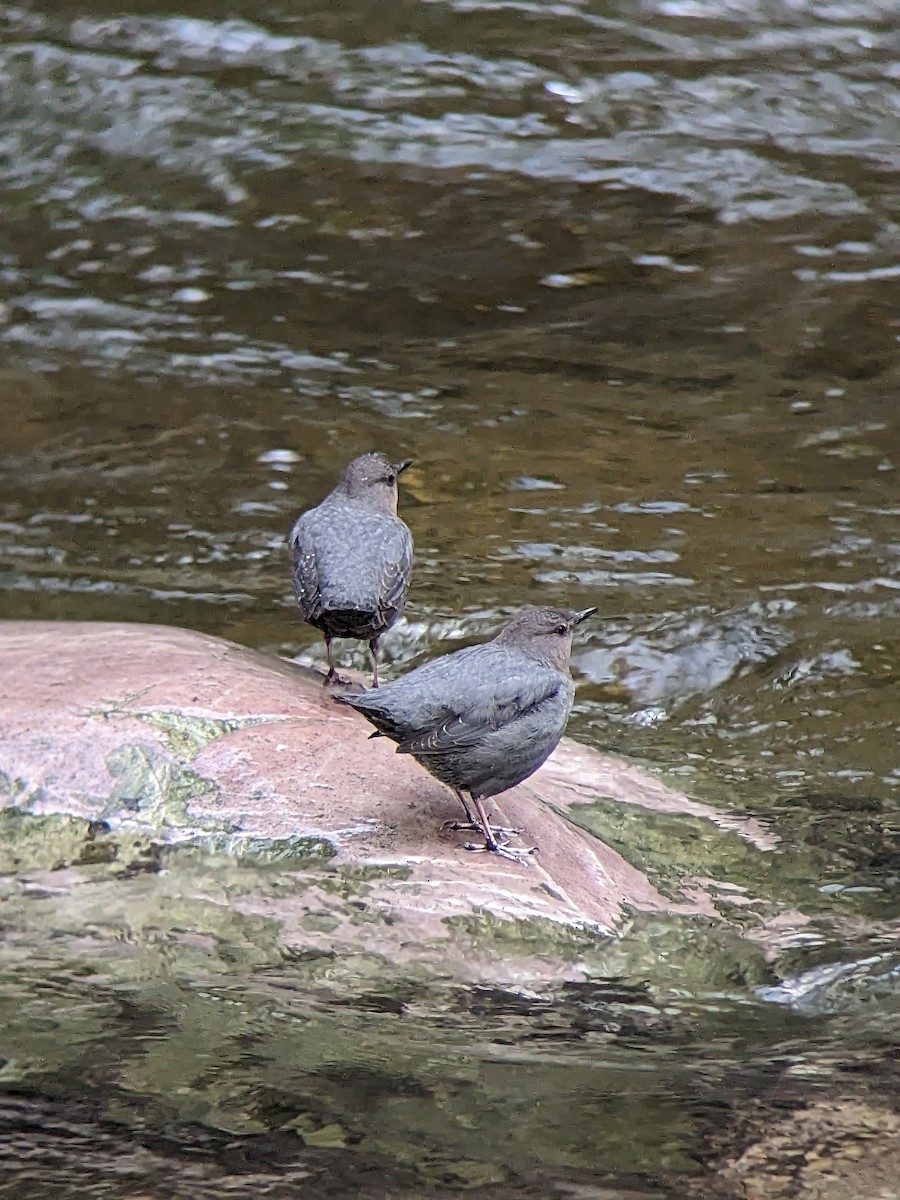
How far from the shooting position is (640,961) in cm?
412

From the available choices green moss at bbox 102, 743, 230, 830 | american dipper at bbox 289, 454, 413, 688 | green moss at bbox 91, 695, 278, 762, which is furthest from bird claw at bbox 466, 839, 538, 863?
american dipper at bbox 289, 454, 413, 688

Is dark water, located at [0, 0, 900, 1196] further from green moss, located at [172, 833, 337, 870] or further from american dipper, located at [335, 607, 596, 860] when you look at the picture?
american dipper, located at [335, 607, 596, 860]

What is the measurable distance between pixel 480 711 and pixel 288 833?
1.99ft

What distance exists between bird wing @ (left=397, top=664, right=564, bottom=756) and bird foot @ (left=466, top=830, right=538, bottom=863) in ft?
0.96

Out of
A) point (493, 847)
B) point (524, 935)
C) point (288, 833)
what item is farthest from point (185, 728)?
point (524, 935)

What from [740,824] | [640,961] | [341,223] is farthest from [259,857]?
[341,223]

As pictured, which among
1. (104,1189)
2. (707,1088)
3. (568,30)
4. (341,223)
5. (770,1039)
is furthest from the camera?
(568,30)

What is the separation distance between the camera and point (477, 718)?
167 inches

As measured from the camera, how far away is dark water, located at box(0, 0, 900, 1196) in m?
3.98

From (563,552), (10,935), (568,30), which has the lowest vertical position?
(563,552)

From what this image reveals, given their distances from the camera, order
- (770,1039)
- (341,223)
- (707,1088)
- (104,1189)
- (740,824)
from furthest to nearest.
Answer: (341,223) < (740,824) < (770,1039) < (707,1088) < (104,1189)

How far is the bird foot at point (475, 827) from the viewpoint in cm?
440

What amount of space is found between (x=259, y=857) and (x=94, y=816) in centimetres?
47

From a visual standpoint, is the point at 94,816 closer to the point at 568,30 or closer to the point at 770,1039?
the point at 770,1039
